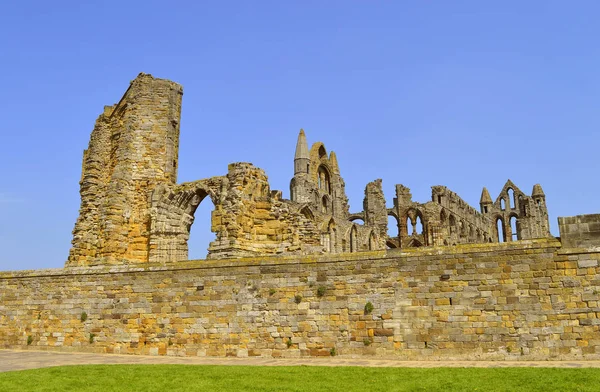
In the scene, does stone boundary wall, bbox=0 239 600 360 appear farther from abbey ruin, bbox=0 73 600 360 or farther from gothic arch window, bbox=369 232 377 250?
gothic arch window, bbox=369 232 377 250

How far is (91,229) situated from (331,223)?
18974 mm

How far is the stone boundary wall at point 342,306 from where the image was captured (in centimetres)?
1121

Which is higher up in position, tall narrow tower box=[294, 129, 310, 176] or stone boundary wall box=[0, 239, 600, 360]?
tall narrow tower box=[294, 129, 310, 176]

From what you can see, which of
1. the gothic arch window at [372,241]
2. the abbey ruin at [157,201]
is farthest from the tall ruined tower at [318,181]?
the abbey ruin at [157,201]

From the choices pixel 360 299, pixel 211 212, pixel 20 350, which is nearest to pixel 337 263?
pixel 360 299

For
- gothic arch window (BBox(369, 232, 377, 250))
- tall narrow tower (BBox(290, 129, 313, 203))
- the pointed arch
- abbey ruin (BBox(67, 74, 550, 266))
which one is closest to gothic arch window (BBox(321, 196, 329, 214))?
tall narrow tower (BBox(290, 129, 313, 203))

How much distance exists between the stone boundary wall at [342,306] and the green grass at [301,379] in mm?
2118

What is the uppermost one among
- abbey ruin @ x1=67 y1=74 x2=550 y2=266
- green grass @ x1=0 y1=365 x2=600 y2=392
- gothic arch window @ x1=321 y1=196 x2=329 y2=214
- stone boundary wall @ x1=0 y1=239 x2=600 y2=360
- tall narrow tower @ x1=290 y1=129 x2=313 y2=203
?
tall narrow tower @ x1=290 y1=129 x2=313 y2=203

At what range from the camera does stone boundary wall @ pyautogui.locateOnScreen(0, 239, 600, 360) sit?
11211 millimetres

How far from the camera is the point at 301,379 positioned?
8.94 meters

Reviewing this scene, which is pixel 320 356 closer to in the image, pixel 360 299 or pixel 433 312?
pixel 360 299

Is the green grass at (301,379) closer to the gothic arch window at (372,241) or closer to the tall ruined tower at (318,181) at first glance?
the tall ruined tower at (318,181)

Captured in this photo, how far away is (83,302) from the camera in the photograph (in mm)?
15164

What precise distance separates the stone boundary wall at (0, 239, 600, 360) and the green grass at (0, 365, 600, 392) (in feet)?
6.95
